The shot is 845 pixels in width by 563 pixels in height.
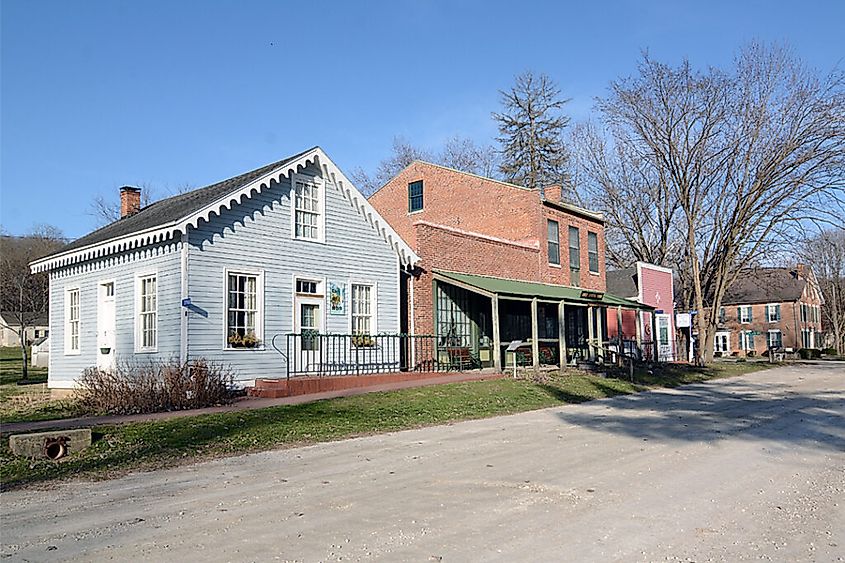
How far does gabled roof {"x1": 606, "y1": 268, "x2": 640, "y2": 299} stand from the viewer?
37.3 meters

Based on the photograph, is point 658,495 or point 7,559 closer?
point 7,559

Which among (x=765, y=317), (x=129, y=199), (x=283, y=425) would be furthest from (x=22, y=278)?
(x=765, y=317)

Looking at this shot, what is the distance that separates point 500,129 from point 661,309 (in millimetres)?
19668

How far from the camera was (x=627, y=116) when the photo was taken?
116ft

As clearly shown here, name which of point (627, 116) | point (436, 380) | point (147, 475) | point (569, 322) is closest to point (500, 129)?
point (627, 116)

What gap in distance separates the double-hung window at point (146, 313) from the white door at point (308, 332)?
10.9 feet

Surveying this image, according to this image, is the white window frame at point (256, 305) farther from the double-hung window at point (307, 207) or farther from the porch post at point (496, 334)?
the porch post at point (496, 334)

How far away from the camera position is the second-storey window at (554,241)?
29094 millimetres

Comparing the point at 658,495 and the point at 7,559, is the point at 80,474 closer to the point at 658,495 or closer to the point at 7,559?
the point at 7,559

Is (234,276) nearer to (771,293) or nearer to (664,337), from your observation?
(664,337)

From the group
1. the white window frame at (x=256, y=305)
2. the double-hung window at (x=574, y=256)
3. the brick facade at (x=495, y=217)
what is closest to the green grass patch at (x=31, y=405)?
the white window frame at (x=256, y=305)

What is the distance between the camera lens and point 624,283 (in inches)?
1496

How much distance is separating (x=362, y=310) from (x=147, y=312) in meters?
5.75

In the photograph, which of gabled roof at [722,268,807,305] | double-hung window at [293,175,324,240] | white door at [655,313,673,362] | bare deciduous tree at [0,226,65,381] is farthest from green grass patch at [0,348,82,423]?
gabled roof at [722,268,807,305]
